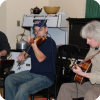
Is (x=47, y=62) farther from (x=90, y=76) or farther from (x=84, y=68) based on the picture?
(x=90, y=76)

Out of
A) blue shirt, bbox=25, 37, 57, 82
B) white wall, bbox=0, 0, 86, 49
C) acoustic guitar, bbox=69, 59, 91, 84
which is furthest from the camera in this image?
white wall, bbox=0, 0, 86, 49

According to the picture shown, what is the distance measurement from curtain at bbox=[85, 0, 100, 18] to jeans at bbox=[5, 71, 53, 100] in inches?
56.8

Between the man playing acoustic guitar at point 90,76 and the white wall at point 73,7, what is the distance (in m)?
1.60

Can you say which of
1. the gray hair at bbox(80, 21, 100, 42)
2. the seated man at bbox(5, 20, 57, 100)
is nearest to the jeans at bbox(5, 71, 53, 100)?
the seated man at bbox(5, 20, 57, 100)

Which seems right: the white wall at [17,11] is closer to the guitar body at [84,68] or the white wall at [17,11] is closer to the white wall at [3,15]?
the white wall at [3,15]

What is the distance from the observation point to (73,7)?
4.13 meters

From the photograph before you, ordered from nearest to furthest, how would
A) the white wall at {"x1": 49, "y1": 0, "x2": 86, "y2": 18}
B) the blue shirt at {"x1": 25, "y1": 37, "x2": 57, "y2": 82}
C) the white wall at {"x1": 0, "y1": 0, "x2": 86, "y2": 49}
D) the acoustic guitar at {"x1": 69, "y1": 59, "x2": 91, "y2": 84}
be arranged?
the acoustic guitar at {"x1": 69, "y1": 59, "x2": 91, "y2": 84}, the blue shirt at {"x1": 25, "y1": 37, "x2": 57, "y2": 82}, the white wall at {"x1": 49, "y1": 0, "x2": 86, "y2": 18}, the white wall at {"x1": 0, "y1": 0, "x2": 86, "y2": 49}

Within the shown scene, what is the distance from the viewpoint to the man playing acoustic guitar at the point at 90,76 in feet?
7.58

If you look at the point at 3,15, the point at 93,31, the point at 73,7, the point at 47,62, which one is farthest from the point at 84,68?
the point at 3,15

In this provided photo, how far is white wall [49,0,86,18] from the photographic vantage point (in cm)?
398

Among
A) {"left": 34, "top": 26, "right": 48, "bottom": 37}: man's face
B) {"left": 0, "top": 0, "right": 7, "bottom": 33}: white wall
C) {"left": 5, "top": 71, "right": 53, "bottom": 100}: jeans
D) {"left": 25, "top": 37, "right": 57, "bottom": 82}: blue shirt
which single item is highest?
{"left": 0, "top": 0, "right": 7, "bottom": 33}: white wall

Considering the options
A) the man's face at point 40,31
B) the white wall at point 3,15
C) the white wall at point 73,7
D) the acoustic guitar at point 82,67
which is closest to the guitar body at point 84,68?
the acoustic guitar at point 82,67

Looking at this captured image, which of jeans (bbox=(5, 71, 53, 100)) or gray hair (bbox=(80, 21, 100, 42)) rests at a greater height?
gray hair (bbox=(80, 21, 100, 42))

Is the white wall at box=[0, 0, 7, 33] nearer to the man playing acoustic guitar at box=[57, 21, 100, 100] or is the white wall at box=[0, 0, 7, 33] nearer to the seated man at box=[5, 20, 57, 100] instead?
the seated man at box=[5, 20, 57, 100]
